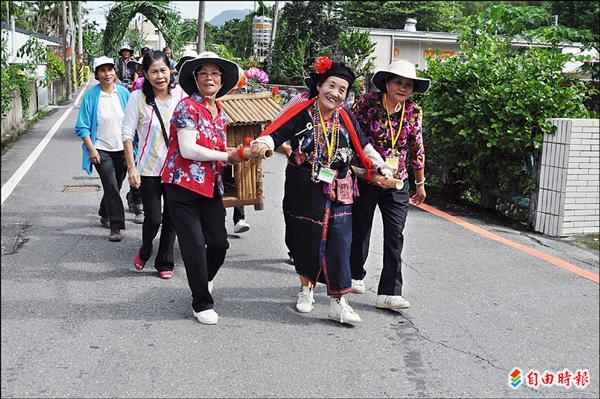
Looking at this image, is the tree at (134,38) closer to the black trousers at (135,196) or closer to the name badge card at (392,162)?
the black trousers at (135,196)

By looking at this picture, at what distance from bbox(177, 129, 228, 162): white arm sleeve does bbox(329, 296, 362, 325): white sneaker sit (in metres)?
1.16

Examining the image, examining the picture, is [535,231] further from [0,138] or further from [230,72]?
[0,138]

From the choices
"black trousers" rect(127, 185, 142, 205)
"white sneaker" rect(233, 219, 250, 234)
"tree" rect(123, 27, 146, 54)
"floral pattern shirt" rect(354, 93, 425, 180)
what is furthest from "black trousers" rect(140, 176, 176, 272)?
"tree" rect(123, 27, 146, 54)

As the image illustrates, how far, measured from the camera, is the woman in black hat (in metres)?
4.29

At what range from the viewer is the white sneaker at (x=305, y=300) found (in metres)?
4.75

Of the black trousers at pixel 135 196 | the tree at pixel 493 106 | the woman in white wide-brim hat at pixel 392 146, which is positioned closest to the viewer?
the woman in white wide-brim hat at pixel 392 146

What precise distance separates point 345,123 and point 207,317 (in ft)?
4.78

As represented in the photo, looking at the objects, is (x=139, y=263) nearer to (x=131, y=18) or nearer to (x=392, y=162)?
(x=392, y=162)

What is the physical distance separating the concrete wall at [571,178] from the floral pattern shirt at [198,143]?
12.0 ft

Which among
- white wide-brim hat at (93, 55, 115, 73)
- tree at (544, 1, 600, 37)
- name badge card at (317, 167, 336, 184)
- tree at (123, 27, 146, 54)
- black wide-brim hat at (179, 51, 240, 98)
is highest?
tree at (544, 1, 600, 37)

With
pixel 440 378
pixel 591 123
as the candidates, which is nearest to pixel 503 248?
pixel 591 123

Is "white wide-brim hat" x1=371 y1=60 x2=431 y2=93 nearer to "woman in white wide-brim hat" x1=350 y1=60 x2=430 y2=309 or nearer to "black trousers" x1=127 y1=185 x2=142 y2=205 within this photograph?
"woman in white wide-brim hat" x1=350 y1=60 x2=430 y2=309

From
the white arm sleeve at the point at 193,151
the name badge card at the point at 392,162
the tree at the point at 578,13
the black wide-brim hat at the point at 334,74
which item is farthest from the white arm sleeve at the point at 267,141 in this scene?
the tree at the point at 578,13

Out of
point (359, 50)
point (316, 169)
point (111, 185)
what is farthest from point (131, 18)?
point (359, 50)
